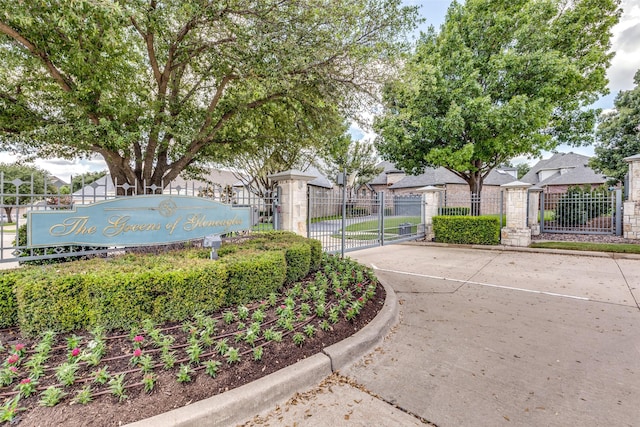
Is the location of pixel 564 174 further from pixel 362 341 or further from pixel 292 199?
pixel 362 341

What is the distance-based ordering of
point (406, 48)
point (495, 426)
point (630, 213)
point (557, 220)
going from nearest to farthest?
point (495, 426)
point (406, 48)
point (630, 213)
point (557, 220)

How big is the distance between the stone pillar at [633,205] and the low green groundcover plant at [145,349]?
38.8 ft

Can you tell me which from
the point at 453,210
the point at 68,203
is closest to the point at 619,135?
the point at 453,210

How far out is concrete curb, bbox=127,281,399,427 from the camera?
1.96 metres

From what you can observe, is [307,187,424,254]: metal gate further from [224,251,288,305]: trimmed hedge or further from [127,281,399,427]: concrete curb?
Answer: [127,281,399,427]: concrete curb

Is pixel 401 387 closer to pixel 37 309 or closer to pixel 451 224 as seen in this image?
pixel 37 309

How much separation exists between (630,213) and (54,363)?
1492 centimetres

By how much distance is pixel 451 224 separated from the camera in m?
11.1

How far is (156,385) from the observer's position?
2.21 meters

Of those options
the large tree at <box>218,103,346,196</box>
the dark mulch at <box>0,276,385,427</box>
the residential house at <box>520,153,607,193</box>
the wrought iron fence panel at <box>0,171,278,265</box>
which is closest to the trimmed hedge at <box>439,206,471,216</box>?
the large tree at <box>218,103,346,196</box>

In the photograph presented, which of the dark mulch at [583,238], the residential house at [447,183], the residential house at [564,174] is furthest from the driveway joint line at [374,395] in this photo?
the residential house at [564,174]

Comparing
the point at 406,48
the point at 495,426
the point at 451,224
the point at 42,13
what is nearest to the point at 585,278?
the point at 451,224

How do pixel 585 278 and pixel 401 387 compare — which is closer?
pixel 401 387

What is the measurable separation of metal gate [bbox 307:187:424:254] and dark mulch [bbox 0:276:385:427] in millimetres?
3704
